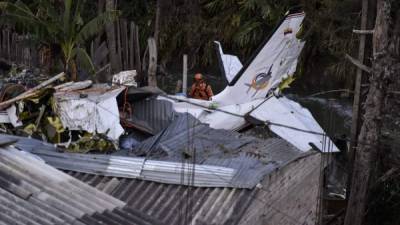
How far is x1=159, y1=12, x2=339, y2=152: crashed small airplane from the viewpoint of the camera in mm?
9445

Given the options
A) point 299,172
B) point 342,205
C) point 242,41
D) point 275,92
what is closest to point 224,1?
point 242,41

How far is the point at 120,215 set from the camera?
429 centimetres

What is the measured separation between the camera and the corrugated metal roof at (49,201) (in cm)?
409

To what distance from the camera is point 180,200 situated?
5.86 metres

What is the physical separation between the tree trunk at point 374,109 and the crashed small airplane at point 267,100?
848 mm

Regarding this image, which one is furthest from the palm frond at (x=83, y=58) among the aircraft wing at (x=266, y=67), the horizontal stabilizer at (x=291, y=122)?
the horizontal stabilizer at (x=291, y=122)

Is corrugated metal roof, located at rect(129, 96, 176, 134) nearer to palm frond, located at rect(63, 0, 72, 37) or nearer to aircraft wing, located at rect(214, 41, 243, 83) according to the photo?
palm frond, located at rect(63, 0, 72, 37)

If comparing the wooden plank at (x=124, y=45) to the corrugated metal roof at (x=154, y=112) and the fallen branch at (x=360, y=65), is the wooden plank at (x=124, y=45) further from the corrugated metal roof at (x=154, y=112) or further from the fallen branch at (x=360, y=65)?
the fallen branch at (x=360, y=65)

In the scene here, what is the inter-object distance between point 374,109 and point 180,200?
10.6 ft

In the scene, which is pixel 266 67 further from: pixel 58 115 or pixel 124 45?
pixel 124 45

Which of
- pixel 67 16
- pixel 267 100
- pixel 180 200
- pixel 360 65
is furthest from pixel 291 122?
pixel 67 16

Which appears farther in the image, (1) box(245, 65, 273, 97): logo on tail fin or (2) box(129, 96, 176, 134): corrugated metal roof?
(1) box(245, 65, 273, 97): logo on tail fin

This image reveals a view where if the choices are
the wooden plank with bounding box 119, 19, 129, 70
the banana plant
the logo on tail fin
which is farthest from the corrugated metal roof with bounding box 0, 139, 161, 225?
the wooden plank with bounding box 119, 19, 129, 70

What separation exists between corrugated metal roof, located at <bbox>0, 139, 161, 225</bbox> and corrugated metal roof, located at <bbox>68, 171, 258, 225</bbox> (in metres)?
1.12
